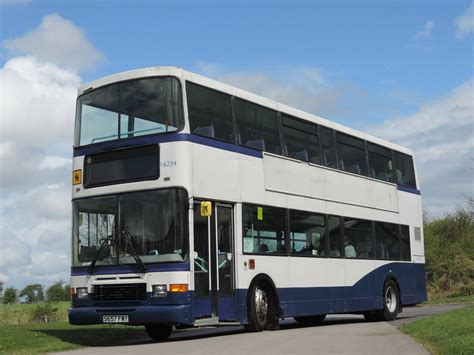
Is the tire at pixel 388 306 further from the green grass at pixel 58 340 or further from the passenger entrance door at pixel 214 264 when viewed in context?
the passenger entrance door at pixel 214 264

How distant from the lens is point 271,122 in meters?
17.2

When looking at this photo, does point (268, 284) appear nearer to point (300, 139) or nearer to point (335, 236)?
point (335, 236)

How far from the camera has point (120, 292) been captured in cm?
1416

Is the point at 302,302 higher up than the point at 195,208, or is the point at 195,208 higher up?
the point at 195,208

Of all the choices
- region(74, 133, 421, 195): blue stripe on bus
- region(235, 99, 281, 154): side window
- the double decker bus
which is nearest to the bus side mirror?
the double decker bus

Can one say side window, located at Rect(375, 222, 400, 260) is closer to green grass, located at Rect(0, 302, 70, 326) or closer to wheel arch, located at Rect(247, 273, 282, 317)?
wheel arch, located at Rect(247, 273, 282, 317)

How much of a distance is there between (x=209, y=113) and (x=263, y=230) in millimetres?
3004

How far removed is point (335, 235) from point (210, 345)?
6749 millimetres

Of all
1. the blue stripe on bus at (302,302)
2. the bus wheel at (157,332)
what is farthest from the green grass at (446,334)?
the bus wheel at (157,332)

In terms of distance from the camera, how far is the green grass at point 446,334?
11055 millimetres

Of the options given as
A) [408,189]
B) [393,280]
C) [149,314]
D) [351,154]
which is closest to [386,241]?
[393,280]

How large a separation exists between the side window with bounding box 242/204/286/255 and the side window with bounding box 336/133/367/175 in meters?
3.56

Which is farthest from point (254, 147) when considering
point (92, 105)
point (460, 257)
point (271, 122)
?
point (460, 257)

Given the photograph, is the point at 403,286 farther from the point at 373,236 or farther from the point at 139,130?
the point at 139,130
